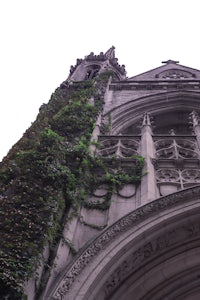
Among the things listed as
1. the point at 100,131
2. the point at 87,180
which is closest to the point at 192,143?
the point at 100,131

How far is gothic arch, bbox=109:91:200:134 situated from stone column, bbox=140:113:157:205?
111 inches

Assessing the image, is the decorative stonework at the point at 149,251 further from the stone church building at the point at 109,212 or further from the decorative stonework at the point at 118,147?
the decorative stonework at the point at 118,147

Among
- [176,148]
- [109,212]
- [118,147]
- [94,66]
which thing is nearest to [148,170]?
[109,212]

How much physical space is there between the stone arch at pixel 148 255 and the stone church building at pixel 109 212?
0.05 feet

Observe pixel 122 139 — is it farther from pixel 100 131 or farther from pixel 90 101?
pixel 90 101

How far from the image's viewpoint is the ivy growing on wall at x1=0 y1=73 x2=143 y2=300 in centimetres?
564

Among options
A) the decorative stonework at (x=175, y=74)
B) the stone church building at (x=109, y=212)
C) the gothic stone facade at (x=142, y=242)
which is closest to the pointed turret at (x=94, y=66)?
the decorative stonework at (x=175, y=74)

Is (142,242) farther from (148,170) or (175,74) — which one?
(175,74)

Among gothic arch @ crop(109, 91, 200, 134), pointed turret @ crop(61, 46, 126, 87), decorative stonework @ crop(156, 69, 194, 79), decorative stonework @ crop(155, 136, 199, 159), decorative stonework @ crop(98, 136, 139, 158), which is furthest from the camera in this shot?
decorative stonework @ crop(156, 69, 194, 79)

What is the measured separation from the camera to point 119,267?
6324 mm

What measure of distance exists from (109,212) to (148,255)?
1.23 meters

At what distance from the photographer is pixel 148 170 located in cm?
888

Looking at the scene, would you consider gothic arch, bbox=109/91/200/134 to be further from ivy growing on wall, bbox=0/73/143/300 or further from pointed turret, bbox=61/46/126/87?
pointed turret, bbox=61/46/126/87

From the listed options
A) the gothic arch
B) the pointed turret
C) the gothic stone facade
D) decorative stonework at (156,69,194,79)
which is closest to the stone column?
the gothic stone facade
